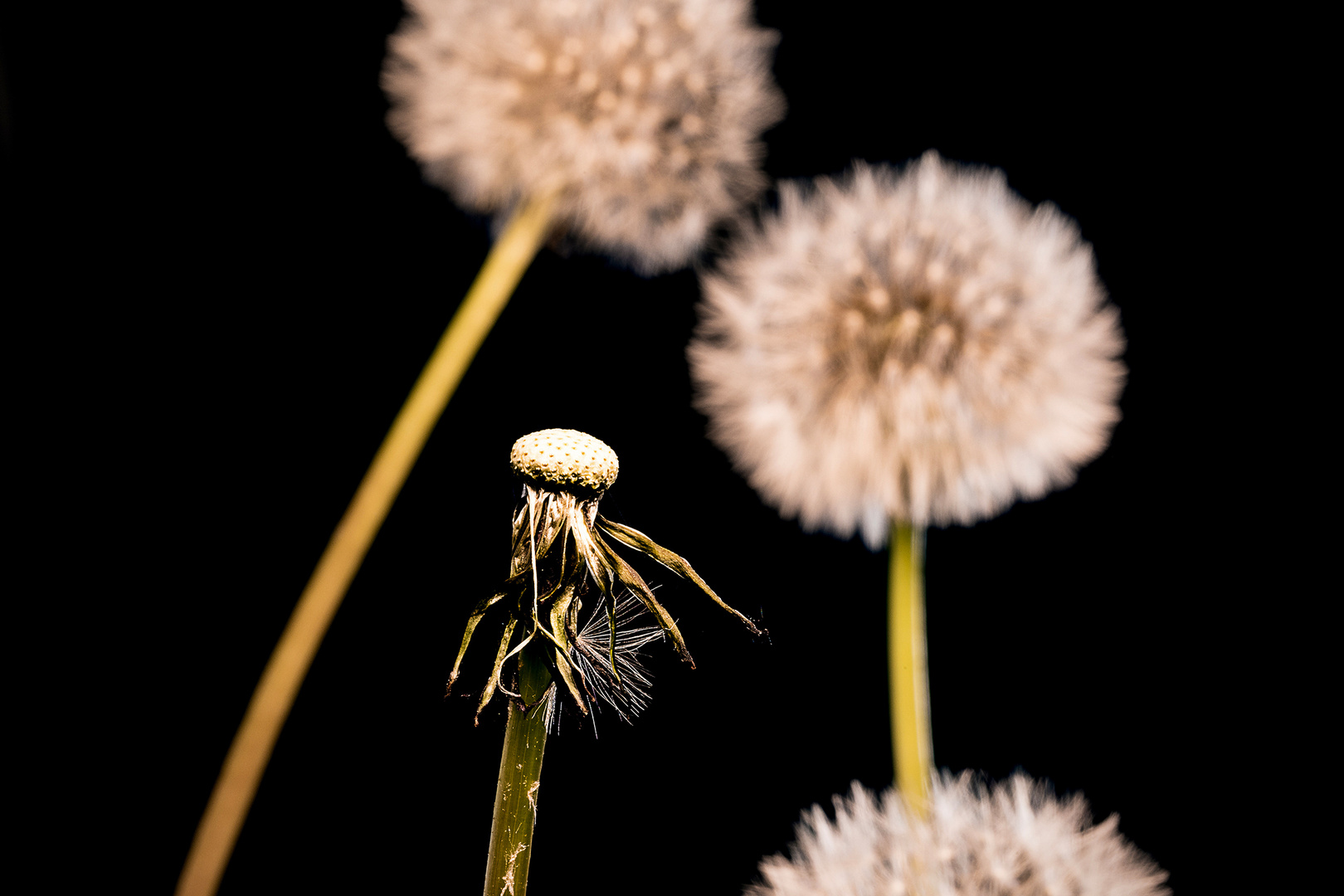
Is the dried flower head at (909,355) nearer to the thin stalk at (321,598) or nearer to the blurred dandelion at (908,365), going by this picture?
the blurred dandelion at (908,365)

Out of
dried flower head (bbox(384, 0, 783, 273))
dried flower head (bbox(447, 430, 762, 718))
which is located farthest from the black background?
dried flower head (bbox(447, 430, 762, 718))

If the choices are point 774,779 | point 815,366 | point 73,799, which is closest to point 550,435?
point 815,366

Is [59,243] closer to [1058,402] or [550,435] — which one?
[550,435]

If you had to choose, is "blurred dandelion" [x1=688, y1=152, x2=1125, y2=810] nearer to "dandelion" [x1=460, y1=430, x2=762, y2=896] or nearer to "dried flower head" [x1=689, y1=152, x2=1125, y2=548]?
"dried flower head" [x1=689, y1=152, x2=1125, y2=548]

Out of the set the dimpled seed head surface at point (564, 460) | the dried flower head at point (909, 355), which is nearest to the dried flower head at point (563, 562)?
the dimpled seed head surface at point (564, 460)

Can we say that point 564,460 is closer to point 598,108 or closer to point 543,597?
point 543,597

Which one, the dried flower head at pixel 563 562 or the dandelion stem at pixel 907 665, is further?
the dandelion stem at pixel 907 665

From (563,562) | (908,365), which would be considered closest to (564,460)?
(563,562)
